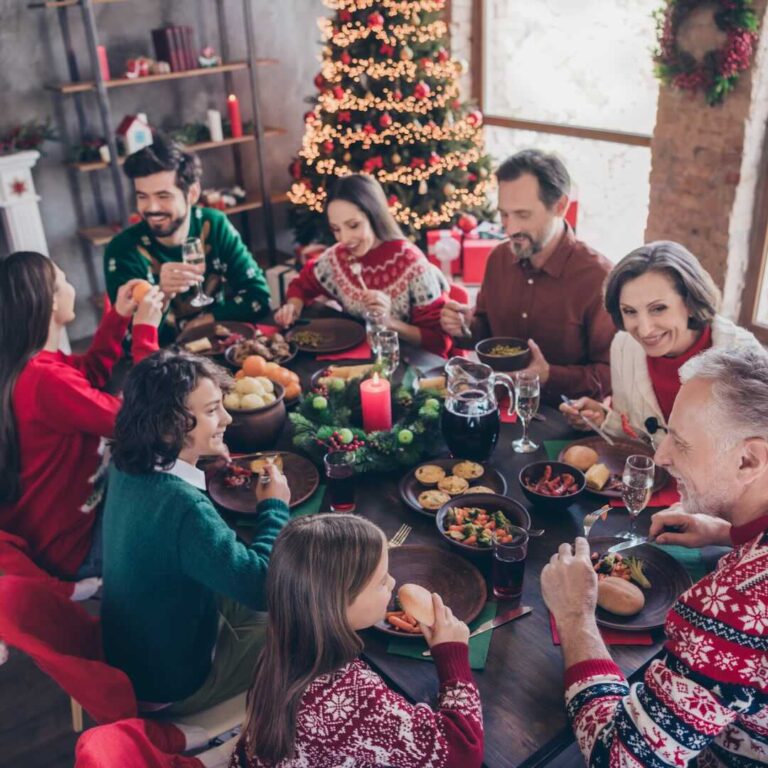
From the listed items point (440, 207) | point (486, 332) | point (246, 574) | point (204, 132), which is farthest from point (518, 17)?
point (246, 574)

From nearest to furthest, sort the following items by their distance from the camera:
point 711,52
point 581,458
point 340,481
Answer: point 340,481
point 581,458
point 711,52

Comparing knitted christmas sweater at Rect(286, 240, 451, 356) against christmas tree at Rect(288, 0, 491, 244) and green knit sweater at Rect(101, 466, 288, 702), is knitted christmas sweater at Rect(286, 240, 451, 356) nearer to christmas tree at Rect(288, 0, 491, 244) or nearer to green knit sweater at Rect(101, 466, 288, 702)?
green knit sweater at Rect(101, 466, 288, 702)

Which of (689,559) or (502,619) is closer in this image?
(502,619)

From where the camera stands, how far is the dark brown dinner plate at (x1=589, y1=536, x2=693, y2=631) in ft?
5.03

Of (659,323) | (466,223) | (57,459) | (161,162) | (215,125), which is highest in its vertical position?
(161,162)

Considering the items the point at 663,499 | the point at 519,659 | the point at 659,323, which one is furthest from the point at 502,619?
the point at 659,323

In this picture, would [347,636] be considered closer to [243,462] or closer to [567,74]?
[243,462]

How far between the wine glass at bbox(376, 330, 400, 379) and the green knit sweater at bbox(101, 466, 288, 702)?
0.66 meters

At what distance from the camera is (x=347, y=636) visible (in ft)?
4.46

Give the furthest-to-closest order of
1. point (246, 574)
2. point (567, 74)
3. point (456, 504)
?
point (567, 74) < point (456, 504) < point (246, 574)

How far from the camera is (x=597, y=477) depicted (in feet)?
6.32

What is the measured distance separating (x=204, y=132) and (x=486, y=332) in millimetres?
3163

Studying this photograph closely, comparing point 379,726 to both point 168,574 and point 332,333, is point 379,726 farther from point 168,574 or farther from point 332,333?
point 332,333

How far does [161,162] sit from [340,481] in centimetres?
179
